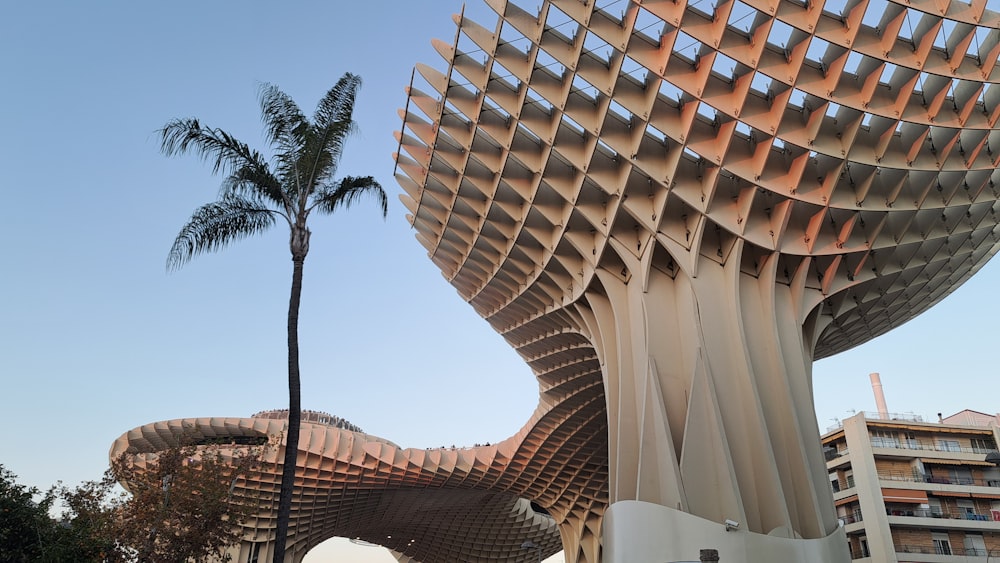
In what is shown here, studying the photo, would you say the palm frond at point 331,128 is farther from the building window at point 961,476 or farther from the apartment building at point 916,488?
the building window at point 961,476

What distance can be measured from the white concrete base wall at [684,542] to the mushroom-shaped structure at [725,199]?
0.05m

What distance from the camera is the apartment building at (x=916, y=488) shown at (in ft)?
158

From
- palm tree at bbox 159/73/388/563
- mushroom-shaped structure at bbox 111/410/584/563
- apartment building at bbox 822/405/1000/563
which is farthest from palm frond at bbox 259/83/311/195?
apartment building at bbox 822/405/1000/563

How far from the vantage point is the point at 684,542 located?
1581 cm

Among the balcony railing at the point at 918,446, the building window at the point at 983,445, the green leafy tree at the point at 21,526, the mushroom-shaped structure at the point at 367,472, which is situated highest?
the building window at the point at 983,445

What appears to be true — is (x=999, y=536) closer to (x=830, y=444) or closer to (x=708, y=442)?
(x=830, y=444)

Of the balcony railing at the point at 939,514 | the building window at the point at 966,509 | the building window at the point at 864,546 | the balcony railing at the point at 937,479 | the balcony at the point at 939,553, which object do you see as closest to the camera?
the balcony at the point at 939,553

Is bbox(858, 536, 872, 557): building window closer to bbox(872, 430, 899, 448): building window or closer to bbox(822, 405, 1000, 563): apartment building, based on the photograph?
bbox(822, 405, 1000, 563): apartment building

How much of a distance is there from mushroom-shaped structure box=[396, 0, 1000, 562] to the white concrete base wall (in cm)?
5

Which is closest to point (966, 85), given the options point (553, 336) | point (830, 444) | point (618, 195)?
point (618, 195)

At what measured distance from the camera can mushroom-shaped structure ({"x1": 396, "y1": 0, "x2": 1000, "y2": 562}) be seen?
17.4 m

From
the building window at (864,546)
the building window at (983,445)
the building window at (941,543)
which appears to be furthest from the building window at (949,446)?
the building window at (864,546)

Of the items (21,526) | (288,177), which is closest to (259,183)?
(288,177)

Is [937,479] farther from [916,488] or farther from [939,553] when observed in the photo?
[939,553]
